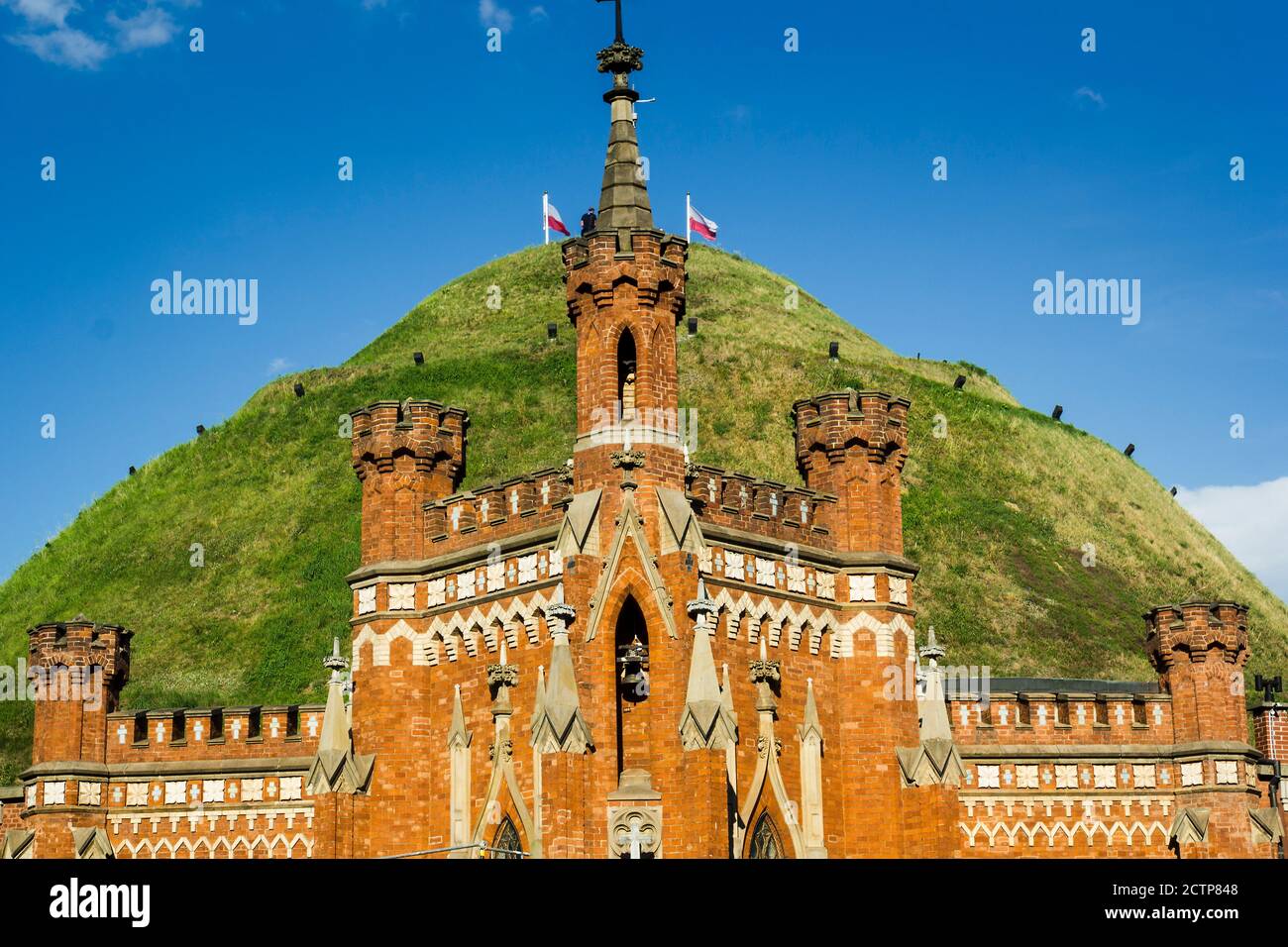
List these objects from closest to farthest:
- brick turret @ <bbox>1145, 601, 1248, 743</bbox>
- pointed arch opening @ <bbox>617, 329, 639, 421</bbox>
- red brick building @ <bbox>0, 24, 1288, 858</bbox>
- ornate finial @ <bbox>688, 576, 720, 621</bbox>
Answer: ornate finial @ <bbox>688, 576, 720, 621</bbox>
red brick building @ <bbox>0, 24, 1288, 858</bbox>
pointed arch opening @ <bbox>617, 329, 639, 421</bbox>
brick turret @ <bbox>1145, 601, 1248, 743</bbox>

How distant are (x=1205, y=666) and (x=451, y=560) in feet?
53.8

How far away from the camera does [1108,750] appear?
4034 cm

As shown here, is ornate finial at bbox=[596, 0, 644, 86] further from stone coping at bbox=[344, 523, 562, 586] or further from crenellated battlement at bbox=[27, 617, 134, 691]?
Answer: crenellated battlement at bbox=[27, 617, 134, 691]

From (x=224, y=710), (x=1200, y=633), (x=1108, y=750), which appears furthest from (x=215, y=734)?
(x=1200, y=633)

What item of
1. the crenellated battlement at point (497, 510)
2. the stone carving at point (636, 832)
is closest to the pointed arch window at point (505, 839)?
the stone carving at point (636, 832)

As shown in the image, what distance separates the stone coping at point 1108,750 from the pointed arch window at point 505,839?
1053 cm

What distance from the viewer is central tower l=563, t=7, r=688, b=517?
114ft

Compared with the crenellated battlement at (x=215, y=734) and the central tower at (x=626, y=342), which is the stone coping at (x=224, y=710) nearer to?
the crenellated battlement at (x=215, y=734)

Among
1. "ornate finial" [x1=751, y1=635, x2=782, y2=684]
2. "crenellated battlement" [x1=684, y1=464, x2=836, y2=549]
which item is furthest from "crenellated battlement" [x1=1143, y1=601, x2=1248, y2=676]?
"ornate finial" [x1=751, y1=635, x2=782, y2=684]

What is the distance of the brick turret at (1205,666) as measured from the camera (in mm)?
40344

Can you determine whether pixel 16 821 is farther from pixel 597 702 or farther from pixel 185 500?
pixel 185 500

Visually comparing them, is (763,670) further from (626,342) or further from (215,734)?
(215,734)

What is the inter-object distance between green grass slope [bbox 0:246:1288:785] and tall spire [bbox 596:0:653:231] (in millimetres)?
46984

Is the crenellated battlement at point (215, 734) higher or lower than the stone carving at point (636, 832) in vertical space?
higher
